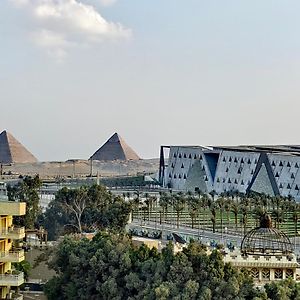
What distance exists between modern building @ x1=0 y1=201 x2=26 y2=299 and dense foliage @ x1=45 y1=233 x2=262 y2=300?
144 centimetres

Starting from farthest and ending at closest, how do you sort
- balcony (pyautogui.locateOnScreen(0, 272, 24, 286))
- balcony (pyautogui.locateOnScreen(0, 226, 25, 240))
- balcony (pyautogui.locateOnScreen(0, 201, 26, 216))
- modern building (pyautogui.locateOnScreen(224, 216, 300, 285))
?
balcony (pyautogui.locateOnScreen(0, 226, 25, 240)) → balcony (pyautogui.locateOnScreen(0, 272, 24, 286)) → balcony (pyautogui.locateOnScreen(0, 201, 26, 216)) → modern building (pyautogui.locateOnScreen(224, 216, 300, 285))

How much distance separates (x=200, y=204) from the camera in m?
54.2

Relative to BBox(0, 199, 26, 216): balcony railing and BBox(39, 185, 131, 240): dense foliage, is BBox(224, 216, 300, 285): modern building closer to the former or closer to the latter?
BBox(0, 199, 26, 216): balcony railing

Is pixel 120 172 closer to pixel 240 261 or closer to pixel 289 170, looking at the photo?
pixel 289 170

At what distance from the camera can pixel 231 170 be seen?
8362cm

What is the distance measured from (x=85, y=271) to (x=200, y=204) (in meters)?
33.2

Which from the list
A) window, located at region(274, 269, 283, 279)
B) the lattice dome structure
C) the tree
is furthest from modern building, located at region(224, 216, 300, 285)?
the tree

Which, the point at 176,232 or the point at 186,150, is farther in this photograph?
the point at 186,150

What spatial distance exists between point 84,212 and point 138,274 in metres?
23.0

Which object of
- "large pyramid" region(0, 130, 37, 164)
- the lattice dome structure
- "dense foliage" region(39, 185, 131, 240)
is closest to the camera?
the lattice dome structure

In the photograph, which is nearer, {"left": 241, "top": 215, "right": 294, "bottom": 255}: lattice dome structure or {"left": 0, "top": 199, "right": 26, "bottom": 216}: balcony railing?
{"left": 0, "top": 199, "right": 26, "bottom": 216}: balcony railing

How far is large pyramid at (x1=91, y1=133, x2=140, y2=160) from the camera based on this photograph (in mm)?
146825

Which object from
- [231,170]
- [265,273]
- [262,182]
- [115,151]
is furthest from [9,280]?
[115,151]

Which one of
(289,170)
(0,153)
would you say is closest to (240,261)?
(289,170)
